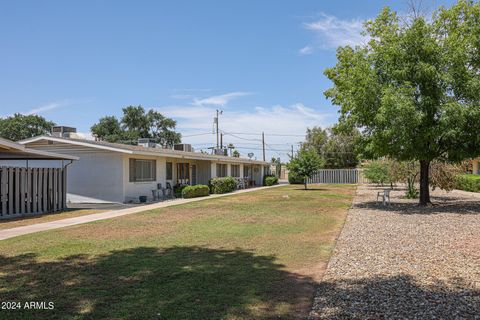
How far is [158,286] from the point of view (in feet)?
18.6

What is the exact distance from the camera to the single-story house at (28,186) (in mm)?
13977

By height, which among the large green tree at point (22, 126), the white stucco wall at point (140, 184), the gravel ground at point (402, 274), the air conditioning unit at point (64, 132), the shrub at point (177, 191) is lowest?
the gravel ground at point (402, 274)

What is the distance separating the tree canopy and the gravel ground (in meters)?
52.8

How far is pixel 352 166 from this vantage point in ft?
180

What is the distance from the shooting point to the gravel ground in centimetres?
478

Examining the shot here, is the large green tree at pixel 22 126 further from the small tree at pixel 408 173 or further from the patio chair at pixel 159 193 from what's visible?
the small tree at pixel 408 173

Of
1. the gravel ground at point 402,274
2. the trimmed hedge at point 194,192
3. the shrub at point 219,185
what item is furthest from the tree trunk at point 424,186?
the shrub at point 219,185

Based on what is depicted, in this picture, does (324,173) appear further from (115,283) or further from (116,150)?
(115,283)

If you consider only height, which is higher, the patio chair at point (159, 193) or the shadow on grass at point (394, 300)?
the patio chair at point (159, 193)

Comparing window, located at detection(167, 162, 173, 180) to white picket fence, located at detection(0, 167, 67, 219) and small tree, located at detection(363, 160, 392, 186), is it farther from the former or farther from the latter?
small tree, located at detection(363, 160, 392, 186)

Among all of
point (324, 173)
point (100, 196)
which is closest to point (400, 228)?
point (100, 196)

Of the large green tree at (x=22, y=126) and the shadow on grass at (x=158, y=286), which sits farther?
the large green tree at (x=22, y=126)

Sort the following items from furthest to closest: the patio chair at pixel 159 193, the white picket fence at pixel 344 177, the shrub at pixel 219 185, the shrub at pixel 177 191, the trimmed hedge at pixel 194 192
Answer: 1. the white picket fence at pixel 344 177
2. the shrub at pixel 219 185
3. the shrub at pixel 177 191
4. the trimmed hedge at pixel 194 192
5. the patio chair at pixel 159 193

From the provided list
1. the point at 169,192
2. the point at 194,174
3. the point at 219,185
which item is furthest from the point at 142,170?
the point at 194,174
